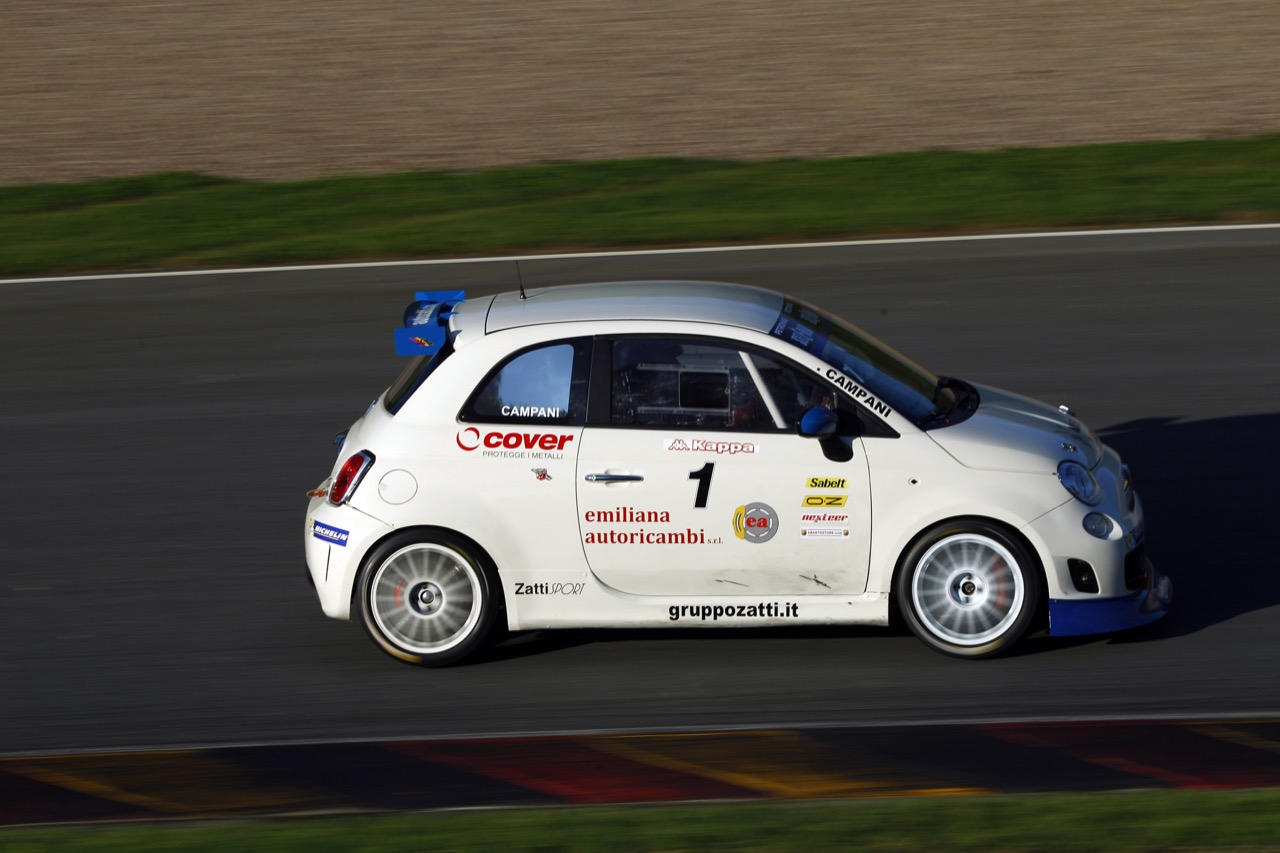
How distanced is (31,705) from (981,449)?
4.46 metres

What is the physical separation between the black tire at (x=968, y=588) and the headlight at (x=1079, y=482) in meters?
0.35

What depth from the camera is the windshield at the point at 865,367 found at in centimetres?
779

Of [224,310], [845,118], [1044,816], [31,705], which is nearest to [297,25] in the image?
[845,118]

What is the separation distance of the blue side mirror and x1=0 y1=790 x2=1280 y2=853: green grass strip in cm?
184

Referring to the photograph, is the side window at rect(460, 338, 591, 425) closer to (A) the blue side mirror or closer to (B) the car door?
(B) the car door

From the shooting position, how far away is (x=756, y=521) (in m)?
7.70

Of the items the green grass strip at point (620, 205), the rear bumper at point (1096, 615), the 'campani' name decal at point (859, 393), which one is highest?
the green grass strip at point (620, 205)

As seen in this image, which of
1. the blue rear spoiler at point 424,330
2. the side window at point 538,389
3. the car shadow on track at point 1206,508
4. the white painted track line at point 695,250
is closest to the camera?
the side window at point 538,389

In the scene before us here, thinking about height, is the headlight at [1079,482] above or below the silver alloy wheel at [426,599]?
above

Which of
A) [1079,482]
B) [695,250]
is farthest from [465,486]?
[695,250]

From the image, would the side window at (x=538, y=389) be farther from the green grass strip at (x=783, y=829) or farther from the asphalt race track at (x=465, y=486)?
the green grass strip at (x=783, y=829)

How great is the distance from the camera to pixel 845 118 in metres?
22.9

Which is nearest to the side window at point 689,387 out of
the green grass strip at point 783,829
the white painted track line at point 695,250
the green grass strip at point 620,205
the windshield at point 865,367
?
the windshield at point 865,367

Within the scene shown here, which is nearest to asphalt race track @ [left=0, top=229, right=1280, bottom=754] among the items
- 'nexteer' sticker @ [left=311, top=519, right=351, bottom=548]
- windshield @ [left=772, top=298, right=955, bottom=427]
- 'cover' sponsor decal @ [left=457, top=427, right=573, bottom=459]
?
'nexteer' sticker @ [left=311, top=519, right=351, bottom=548]
